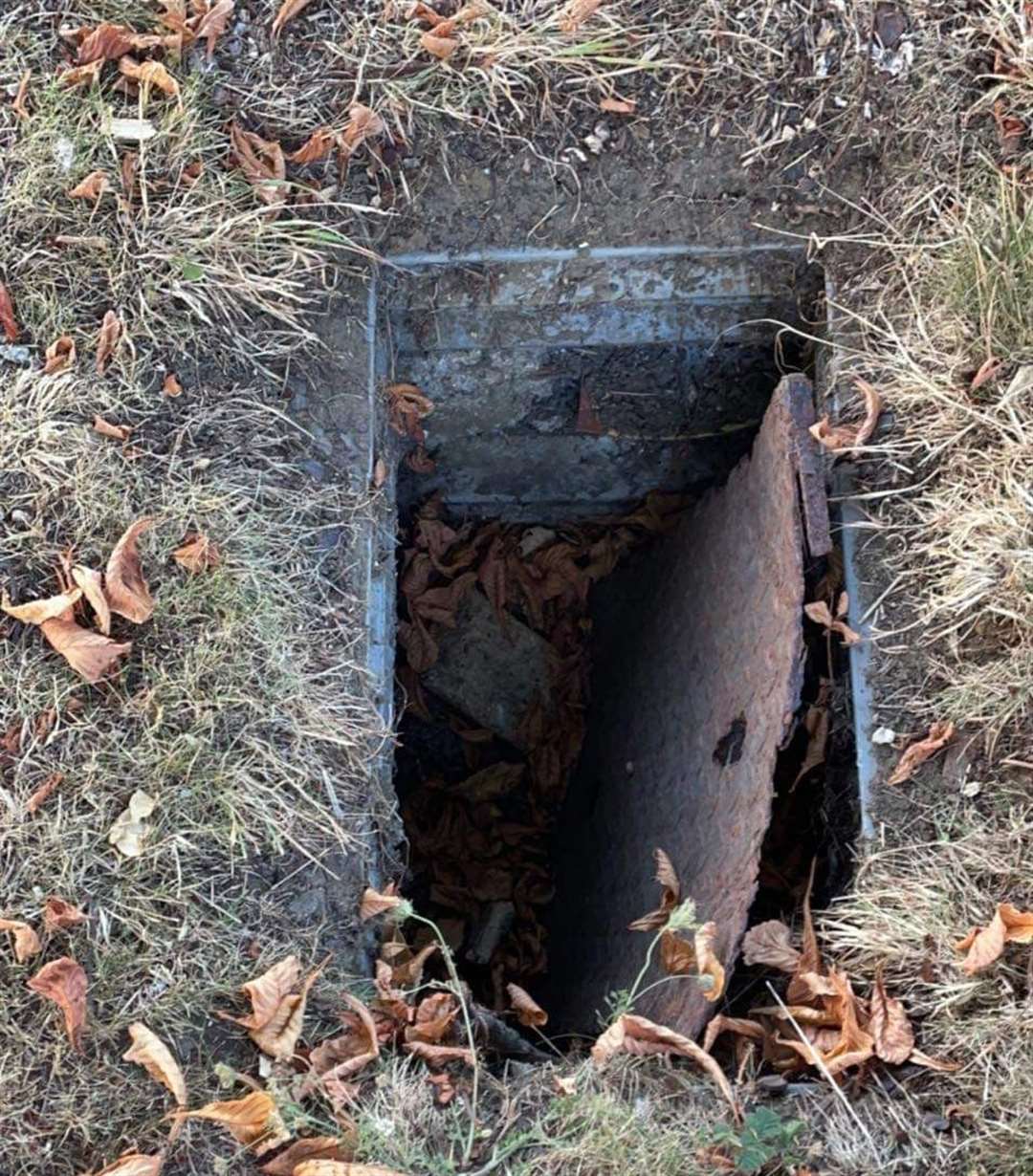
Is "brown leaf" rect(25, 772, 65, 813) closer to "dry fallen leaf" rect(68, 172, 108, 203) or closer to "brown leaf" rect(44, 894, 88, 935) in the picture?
"brown leaf" rect(44, 894, 88, 935)

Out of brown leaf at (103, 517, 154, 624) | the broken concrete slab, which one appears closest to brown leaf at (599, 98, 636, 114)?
brown leaf at (103, 517, 154, 624)

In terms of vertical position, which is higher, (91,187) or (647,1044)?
(91,187)

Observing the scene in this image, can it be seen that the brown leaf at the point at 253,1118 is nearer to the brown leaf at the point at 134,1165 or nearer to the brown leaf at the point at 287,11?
the brown leaf at the point at 134,1165

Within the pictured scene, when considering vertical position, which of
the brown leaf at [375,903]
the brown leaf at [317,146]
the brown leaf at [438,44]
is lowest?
the brown leaf at [375,903]

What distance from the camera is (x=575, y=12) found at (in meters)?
2.16

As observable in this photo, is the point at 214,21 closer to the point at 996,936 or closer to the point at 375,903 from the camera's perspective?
the point at 375,903

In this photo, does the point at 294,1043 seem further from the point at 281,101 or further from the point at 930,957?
the point at 281,101

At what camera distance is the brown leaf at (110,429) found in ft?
6.77

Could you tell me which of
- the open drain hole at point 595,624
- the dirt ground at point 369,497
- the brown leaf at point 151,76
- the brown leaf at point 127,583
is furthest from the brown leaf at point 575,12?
the brown leaf at point 127,583

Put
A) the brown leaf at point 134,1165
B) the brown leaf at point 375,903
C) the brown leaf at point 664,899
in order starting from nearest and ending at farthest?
the brown leaf at point 134,1165 → the brown leaf at point 375,903 → the brown leaf at point 664,899

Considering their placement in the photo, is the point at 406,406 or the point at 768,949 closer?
the point at 768,949

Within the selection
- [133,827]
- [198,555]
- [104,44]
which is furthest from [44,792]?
[104,44]

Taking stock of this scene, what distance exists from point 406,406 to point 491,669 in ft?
3.24

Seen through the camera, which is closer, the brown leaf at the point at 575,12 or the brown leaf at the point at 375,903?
the brown leaf at the point at 375,903
